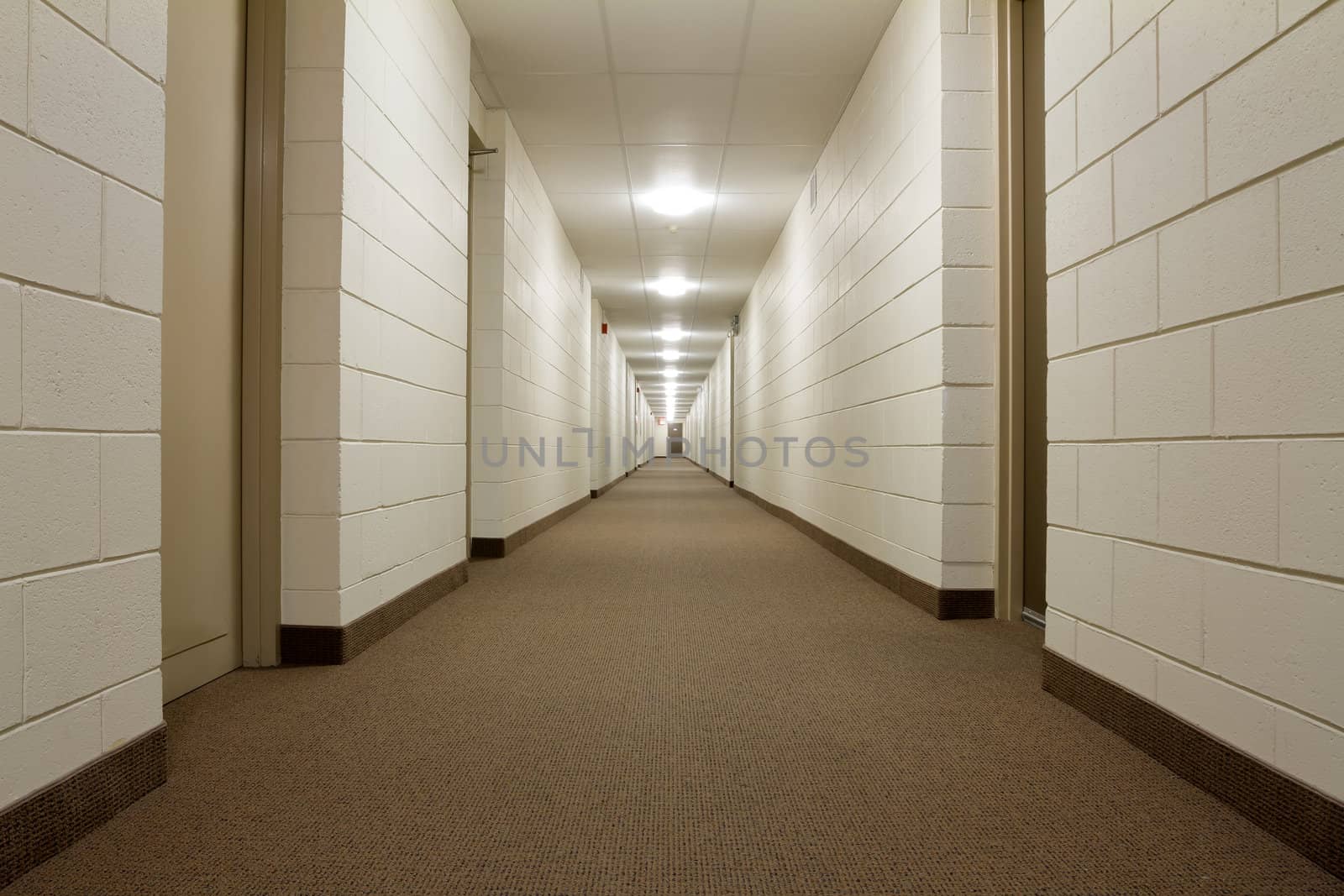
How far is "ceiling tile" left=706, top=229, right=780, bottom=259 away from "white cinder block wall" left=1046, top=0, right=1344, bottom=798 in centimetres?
522

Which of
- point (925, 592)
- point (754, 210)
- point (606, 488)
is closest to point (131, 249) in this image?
point (925, 592)

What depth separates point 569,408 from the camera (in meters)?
7.74

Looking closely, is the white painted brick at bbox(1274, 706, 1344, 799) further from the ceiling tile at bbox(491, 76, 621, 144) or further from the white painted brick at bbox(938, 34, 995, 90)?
the ceiling tile at bbox(491, 76, 621, 144)

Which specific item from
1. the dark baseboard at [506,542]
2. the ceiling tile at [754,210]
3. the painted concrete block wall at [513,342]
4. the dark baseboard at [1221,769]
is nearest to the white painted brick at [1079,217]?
the dark baseboard at [1221,769]

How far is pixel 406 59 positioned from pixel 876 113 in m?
2.39

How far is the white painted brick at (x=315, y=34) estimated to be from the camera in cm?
241

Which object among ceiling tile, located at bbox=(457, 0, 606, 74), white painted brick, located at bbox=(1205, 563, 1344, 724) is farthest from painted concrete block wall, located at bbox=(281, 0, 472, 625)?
white painted brick, located at bbox=(1205, 563, 1344, 724)

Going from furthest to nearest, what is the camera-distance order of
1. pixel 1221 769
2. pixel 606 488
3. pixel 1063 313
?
1. pixel 606 488
2. pixel 1063 313
3. pixel 1221 769

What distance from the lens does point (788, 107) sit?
462 cm

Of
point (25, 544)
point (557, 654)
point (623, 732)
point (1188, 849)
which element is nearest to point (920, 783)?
point (1188, 849)

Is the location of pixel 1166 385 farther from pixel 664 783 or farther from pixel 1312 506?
pixel 664 783

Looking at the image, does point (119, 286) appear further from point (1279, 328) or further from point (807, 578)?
point (807, 578)

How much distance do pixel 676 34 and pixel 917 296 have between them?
1.84 meters

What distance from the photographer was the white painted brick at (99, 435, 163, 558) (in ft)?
4.67
